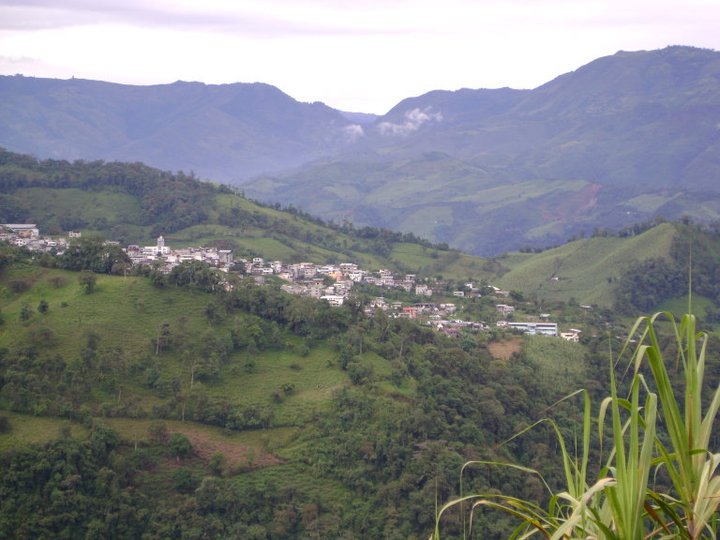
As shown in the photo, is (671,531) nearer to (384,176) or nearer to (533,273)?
(533,273)

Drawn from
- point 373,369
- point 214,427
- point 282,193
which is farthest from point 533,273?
point 282,193

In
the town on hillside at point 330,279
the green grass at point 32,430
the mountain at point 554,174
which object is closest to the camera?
the green grass at point 32,430

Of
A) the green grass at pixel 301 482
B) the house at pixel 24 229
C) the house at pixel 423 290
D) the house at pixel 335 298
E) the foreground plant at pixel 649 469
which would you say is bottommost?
the green grass at pixel 301 482

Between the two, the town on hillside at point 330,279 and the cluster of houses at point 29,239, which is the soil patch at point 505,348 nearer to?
the town on hillside at point 330,279

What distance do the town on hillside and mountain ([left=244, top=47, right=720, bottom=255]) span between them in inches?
2412

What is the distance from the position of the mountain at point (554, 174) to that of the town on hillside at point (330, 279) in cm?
6126

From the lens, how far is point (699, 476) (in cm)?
287

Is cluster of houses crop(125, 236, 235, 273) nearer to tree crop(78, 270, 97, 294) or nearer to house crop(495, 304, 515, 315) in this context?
tree crop(78, 270, 97, 294)

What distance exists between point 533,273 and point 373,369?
112 feet

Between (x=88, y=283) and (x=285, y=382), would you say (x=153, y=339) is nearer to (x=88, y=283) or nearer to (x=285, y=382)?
(x=88, y=283)

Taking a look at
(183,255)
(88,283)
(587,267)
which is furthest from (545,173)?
(88,283)

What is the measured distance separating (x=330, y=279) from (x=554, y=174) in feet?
414

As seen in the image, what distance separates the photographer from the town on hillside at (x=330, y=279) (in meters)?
35.8

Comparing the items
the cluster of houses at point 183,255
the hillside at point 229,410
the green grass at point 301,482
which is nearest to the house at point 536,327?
the hillside at point 229,410
